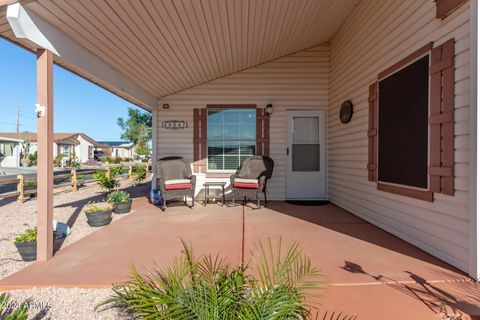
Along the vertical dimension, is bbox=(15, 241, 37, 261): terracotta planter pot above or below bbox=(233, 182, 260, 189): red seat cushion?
below

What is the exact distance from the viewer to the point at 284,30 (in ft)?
13.9

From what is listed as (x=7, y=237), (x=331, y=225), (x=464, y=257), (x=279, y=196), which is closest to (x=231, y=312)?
(x=464, y=257)

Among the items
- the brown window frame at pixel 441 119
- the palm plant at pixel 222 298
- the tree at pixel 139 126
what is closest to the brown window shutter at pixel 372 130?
the brown window frame at pixel 441 119

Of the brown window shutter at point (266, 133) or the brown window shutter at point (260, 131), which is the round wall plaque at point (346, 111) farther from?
the brown window shutter at point (260, 131)

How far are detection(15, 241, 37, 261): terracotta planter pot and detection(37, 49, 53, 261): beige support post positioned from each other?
0.28 feet

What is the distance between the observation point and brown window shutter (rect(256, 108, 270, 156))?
554 cm

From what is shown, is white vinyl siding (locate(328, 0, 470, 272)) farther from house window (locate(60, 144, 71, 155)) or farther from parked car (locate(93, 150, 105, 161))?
parked car (locate(93, 150, 105, 161))

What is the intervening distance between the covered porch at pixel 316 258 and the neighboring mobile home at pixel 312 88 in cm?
30

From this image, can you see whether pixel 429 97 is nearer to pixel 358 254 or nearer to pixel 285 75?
pixel 358 254

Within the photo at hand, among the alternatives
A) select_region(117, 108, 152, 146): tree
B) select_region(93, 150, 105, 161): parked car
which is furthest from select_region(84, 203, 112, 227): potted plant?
select_region(93, 150, 105, 161): parked car

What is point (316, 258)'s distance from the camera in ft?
8.05

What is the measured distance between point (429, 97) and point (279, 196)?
349 centimetres

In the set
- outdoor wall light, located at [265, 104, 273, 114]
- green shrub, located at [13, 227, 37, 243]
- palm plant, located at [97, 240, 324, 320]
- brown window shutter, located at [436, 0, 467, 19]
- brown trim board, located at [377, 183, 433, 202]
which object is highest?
brown window shutter, located at [436, 0, 467, 19]

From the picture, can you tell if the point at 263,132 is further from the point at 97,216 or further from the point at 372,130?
the point at 97,216
